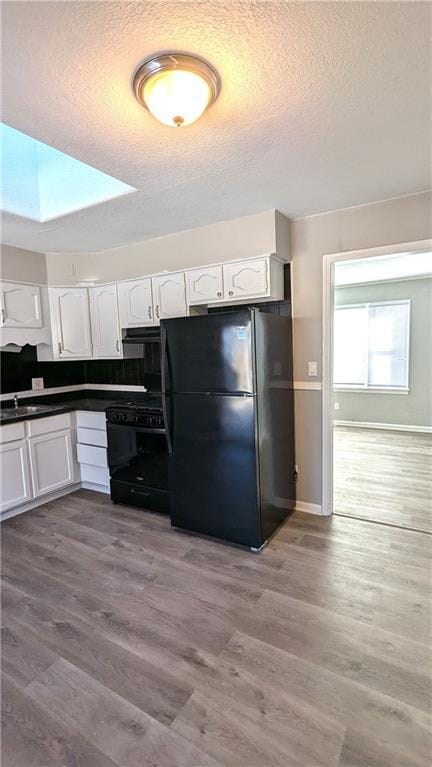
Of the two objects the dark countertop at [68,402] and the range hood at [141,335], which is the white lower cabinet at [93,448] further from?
the range hood at [141,335]

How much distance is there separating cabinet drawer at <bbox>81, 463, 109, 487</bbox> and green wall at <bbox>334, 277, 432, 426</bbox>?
4386 millimetres

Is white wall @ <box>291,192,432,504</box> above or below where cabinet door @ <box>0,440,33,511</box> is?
above

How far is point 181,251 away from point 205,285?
43 cm

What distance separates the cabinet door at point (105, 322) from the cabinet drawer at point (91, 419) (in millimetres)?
620

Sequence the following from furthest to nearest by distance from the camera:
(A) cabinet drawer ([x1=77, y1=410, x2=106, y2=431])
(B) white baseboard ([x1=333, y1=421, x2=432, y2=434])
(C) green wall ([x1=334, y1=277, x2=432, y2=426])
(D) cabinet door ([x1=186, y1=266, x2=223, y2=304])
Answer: (B) white baseboard ([x1=333, y1=421, x2=432, y2=434]) < (C) green wall ([x1=334, y1=277, x2=432, y2=426]) < (A) cabinet drawer ([x1=77, y1=410, x2=106, y2=431]) < (D) cabinet door ([x1=186, y1=266, x2=223, y2=304])

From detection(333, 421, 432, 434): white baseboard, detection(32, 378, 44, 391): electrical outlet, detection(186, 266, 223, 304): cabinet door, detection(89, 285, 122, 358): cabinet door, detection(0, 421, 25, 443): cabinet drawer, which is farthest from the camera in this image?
detection(333, 421, 432, 434): white baseboard

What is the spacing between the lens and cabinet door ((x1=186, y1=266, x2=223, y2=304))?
289 cm

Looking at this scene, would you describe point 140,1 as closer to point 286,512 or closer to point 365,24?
point 365,24

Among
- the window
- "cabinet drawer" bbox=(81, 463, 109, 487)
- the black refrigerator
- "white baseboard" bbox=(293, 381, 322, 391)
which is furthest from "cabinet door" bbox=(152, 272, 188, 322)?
the window

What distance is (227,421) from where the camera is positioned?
2.50m

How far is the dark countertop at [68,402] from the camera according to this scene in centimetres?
324

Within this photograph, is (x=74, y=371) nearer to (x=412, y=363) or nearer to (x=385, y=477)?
(x=385, y=477)

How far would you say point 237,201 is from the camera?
2465 millimetres

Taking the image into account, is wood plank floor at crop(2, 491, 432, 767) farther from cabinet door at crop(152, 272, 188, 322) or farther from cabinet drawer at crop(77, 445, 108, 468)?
cabinet door at crop(152, 272, 188, 322)
